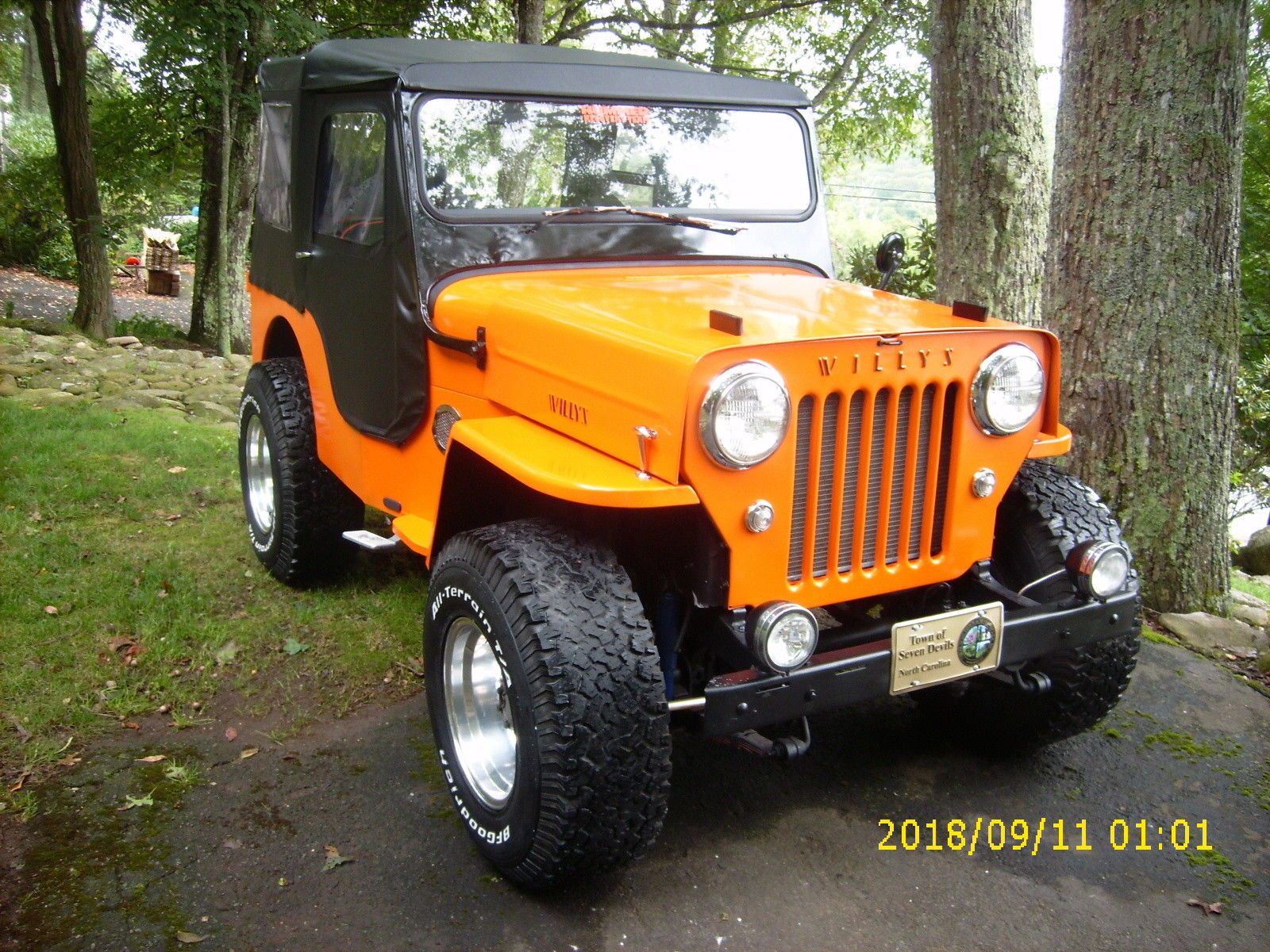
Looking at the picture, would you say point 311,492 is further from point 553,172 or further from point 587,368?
point 587,368

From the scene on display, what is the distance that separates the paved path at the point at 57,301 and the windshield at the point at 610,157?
13465 millimetres

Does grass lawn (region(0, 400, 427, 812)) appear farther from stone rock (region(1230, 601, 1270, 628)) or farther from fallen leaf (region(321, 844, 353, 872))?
stone rock (region(1230, 601, 1270, 628))

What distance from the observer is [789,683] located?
2811mm

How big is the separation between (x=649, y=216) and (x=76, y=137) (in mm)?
10424

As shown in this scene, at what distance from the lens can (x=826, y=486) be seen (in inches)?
116

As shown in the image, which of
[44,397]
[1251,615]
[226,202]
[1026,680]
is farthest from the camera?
[226,202]

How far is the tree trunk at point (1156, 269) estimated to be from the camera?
Result: 4.65 meters

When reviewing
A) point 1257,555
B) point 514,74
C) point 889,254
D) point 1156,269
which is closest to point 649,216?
point 514,74

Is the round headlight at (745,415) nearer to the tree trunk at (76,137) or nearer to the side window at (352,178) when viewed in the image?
the side window at (352,178)

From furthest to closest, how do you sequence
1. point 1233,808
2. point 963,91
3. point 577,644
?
1. point 963,91
2. point 1233,808
3. point 577,644

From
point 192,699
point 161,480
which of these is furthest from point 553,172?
point 161,480

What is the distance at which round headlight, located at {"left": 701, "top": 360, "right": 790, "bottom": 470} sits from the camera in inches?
106

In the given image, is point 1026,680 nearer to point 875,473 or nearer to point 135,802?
point 875,473

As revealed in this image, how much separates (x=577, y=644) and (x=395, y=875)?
925mm
